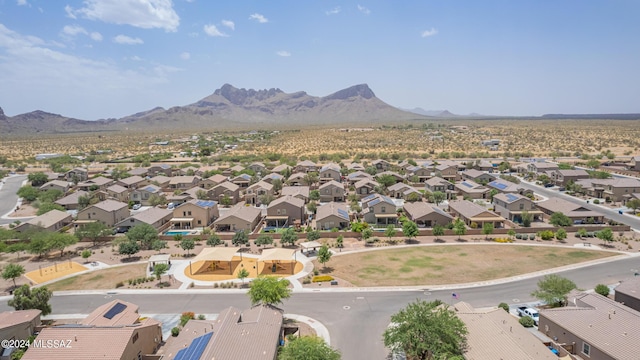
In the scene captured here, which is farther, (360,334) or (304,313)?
(304,313)

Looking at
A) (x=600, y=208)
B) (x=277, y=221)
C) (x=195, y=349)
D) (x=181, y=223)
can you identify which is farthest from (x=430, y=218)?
(x=195, y=349)

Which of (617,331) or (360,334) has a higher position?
(617,331)

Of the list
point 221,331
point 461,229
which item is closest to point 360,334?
point 221,331

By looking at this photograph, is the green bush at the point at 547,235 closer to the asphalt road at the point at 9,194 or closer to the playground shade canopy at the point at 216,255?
the playground shade canopy at the point at 216,255

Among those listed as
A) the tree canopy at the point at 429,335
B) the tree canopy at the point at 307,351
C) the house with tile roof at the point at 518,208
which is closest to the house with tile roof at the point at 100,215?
the tree canopy at the point at 307,351

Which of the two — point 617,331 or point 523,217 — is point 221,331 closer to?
point 617,331
